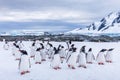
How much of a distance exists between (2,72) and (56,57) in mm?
2911

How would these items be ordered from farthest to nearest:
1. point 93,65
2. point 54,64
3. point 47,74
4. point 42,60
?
point 42,60
point 93,65
point 54,64
point 47,74

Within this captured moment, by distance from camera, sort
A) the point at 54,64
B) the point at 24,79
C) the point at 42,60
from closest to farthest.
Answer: the point at 24,79 < the point at 54,64 < the point at 42,60

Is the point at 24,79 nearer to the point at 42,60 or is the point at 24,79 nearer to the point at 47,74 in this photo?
the point at 47,74

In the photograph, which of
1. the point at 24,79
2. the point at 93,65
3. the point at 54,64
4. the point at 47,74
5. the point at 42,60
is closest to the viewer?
the point at 24,79

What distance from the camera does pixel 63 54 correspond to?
22172 millimetres

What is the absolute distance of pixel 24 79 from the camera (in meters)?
14.3

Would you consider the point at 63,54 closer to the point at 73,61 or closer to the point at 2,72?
the point at 73,61

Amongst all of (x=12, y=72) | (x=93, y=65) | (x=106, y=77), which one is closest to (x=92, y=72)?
(x=106, y=77)

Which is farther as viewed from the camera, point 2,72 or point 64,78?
point 2,72

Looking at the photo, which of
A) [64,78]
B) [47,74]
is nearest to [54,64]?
[47,74]

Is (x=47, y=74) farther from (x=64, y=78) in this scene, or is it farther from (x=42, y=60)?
(x=42, y=60)

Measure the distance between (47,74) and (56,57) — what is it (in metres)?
2.00

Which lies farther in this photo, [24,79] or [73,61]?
[73,61]

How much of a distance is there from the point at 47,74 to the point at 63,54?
259 inches
